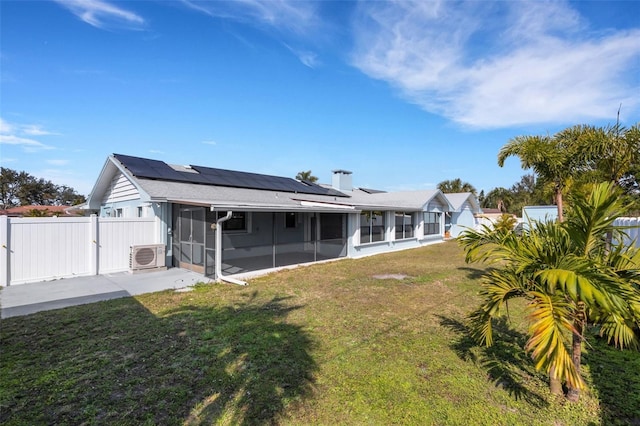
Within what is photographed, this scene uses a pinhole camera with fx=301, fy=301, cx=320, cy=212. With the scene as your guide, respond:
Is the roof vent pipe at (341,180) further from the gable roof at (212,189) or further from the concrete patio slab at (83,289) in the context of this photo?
the concrete patio slab at (83,289)

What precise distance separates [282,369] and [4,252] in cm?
848

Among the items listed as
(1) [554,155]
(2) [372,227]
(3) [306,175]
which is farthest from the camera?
(3) [306,175]

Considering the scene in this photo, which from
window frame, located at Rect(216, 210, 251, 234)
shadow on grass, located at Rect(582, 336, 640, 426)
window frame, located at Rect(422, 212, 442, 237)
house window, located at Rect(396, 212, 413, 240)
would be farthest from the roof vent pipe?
shadow on grass, located at Rect(582, 336, 640, 426)

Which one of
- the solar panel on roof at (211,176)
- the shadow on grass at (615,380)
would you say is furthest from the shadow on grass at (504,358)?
the solar panel on roof at (211,176)

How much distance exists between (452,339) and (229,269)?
777 centimetres

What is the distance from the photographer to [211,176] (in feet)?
44.4

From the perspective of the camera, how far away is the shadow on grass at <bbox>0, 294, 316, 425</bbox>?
9.75ft

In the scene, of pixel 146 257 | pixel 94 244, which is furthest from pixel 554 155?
pixel 94 244

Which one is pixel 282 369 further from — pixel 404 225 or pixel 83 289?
pixel 404 225

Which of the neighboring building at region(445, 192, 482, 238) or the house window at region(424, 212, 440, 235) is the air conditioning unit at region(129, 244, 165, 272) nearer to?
the house window at region(424, 212, 440, 235)

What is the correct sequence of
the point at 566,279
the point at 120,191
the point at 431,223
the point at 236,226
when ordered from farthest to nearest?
1. the point at 431,223
2. the point at 236,226
3. the point at 120,191
4. the point at 566,279

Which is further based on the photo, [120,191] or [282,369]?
[120,191]

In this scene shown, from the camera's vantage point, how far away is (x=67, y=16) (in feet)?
29.0

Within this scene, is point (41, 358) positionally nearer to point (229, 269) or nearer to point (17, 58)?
point (229, 269)
